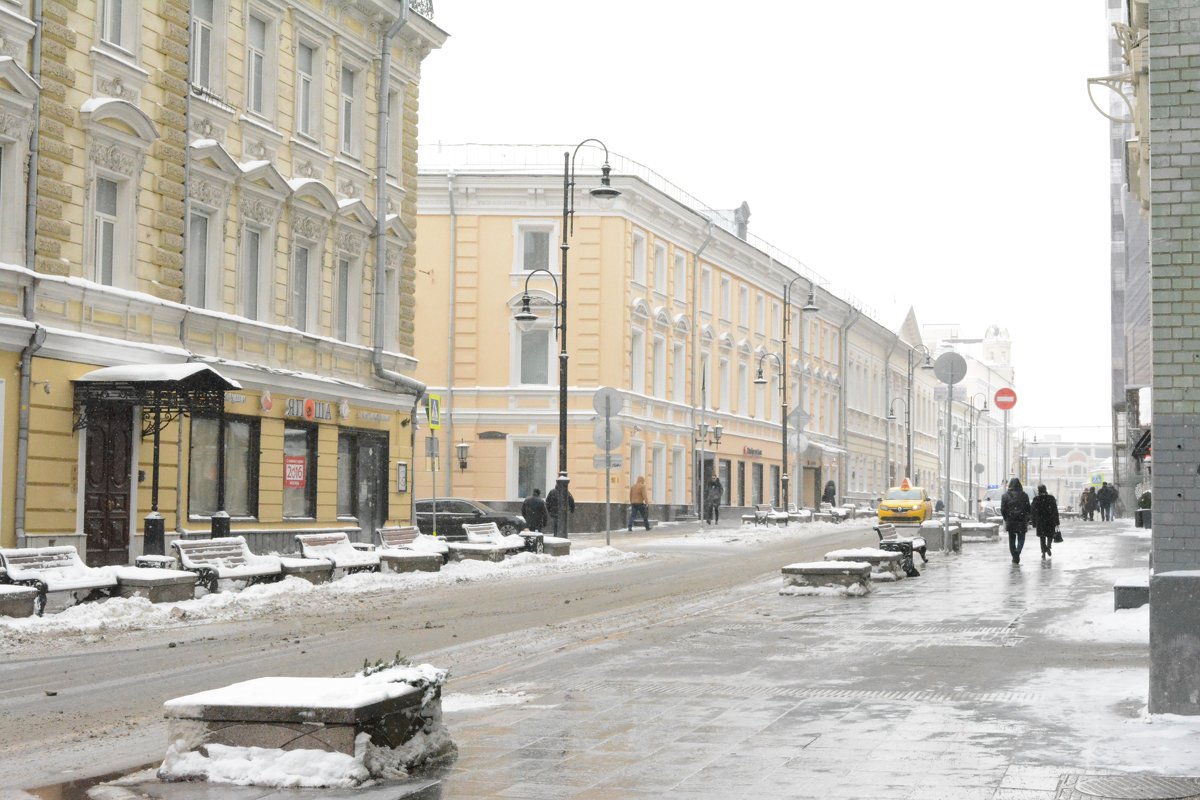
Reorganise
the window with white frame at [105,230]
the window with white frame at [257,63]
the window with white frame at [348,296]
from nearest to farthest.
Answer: the window with white frame at [105,230] → the window with white frame at [257,63] → the window with white frame at [348,296]

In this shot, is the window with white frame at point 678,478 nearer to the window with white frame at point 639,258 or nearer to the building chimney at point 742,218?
the window with white frame at point 639,258

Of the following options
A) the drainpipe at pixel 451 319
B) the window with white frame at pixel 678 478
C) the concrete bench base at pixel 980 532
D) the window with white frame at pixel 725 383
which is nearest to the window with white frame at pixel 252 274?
the concrete bench base at pixel 980 532

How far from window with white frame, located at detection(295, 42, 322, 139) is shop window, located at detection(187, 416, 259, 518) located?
19.4ft

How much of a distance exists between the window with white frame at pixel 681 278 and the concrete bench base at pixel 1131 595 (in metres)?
40.4

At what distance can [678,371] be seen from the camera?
183 ft

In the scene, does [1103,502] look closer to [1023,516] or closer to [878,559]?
[1023,516]

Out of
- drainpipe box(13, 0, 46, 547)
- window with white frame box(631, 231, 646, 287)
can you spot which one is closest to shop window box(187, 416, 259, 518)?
drainpipe box(13, 0, 46, 547)

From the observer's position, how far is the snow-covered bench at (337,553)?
22922 mm

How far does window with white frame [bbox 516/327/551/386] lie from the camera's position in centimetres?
4988

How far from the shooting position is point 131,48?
23.0 m

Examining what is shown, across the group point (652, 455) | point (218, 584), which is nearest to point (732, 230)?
point (652, 455)

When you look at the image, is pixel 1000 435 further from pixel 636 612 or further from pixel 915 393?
pixel 636 612

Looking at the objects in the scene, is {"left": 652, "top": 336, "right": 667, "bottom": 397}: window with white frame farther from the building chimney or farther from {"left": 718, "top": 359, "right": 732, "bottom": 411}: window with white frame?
the building chimney

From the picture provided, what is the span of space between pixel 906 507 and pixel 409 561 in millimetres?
28008
